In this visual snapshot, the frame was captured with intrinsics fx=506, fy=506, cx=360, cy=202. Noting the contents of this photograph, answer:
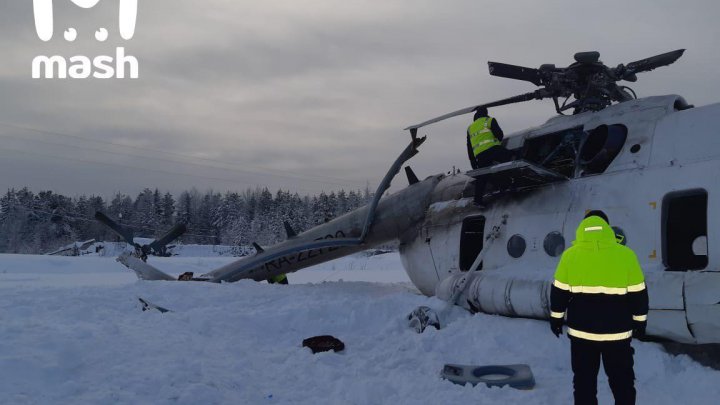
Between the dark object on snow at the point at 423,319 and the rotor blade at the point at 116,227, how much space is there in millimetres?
8866

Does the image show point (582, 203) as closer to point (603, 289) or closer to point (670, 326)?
point (670, 326)

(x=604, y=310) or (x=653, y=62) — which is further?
(x=653, y=62)

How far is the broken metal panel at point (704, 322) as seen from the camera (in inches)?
224

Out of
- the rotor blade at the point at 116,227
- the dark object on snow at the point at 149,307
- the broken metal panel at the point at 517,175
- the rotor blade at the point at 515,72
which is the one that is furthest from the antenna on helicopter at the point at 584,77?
the rotor blade at the point at 116,227

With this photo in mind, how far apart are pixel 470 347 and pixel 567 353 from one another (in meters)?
1.23

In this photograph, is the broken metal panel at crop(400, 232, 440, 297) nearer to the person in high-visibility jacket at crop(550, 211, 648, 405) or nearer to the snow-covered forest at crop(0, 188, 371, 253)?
the person in high-visibility jacket at crop(550, 211, 648, 405)

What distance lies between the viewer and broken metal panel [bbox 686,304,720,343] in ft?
18.7

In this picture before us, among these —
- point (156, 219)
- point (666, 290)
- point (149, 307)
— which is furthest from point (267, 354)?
point (156, 219)

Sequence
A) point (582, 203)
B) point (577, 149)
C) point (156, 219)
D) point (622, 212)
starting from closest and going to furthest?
1. point (622, 212)
2. point (582, 203)
3. point (577, 149)
4. point (156, 219)

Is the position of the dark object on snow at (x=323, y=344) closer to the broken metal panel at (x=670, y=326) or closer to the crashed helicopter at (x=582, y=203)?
the crashed helicopter at (x=582, y=203)

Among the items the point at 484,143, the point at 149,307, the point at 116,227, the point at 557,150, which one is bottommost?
the point at 149,307

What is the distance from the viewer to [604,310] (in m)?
4.33

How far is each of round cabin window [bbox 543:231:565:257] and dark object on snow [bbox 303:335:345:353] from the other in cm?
355

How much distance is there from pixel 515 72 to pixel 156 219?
8807cm
